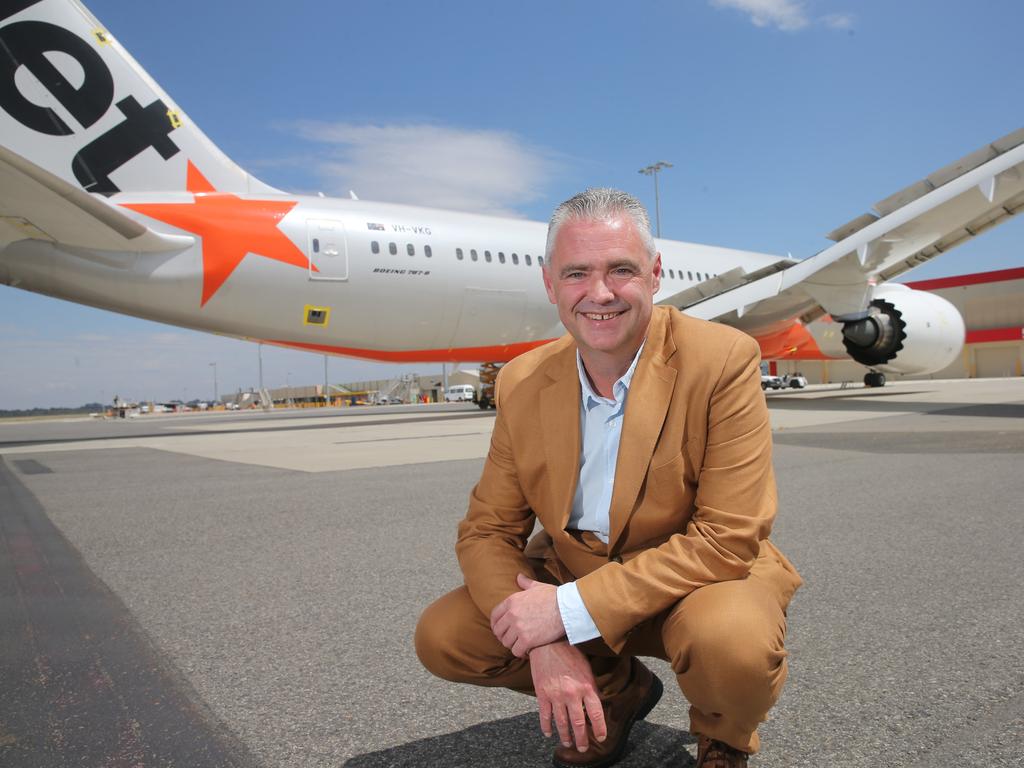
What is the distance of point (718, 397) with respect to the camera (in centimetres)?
179

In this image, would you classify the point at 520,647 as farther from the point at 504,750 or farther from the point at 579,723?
the point at 504,750

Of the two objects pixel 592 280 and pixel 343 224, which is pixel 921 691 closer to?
pixel 592 280

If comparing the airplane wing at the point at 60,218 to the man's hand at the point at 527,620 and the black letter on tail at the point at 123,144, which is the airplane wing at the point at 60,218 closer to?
the black letter on tail at the point at 123,144

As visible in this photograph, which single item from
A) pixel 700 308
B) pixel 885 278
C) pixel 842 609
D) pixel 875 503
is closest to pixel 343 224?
pixel 700 308

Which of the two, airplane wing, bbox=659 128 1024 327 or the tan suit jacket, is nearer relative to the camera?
the tan suit jacket

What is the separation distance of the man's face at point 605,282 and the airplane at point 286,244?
29.0 feet

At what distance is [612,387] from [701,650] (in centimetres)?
71

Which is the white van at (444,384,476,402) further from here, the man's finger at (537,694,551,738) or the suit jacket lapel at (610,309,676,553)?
the man's finger at (537,694,551,738)

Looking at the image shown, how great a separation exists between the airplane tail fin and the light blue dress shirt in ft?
37.3

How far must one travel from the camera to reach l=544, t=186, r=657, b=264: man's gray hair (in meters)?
1.85

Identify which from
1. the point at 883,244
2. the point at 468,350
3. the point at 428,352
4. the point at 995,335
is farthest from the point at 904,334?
the point at 995,335

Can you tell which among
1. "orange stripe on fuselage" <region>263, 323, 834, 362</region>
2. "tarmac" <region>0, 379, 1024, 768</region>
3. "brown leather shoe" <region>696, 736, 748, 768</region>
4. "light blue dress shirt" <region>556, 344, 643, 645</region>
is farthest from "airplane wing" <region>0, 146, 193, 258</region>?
"brown leather shoe" <region>696, 736, 748, 768</region>

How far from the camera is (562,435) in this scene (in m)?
1.89

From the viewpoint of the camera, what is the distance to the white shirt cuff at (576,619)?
5.31 feet
